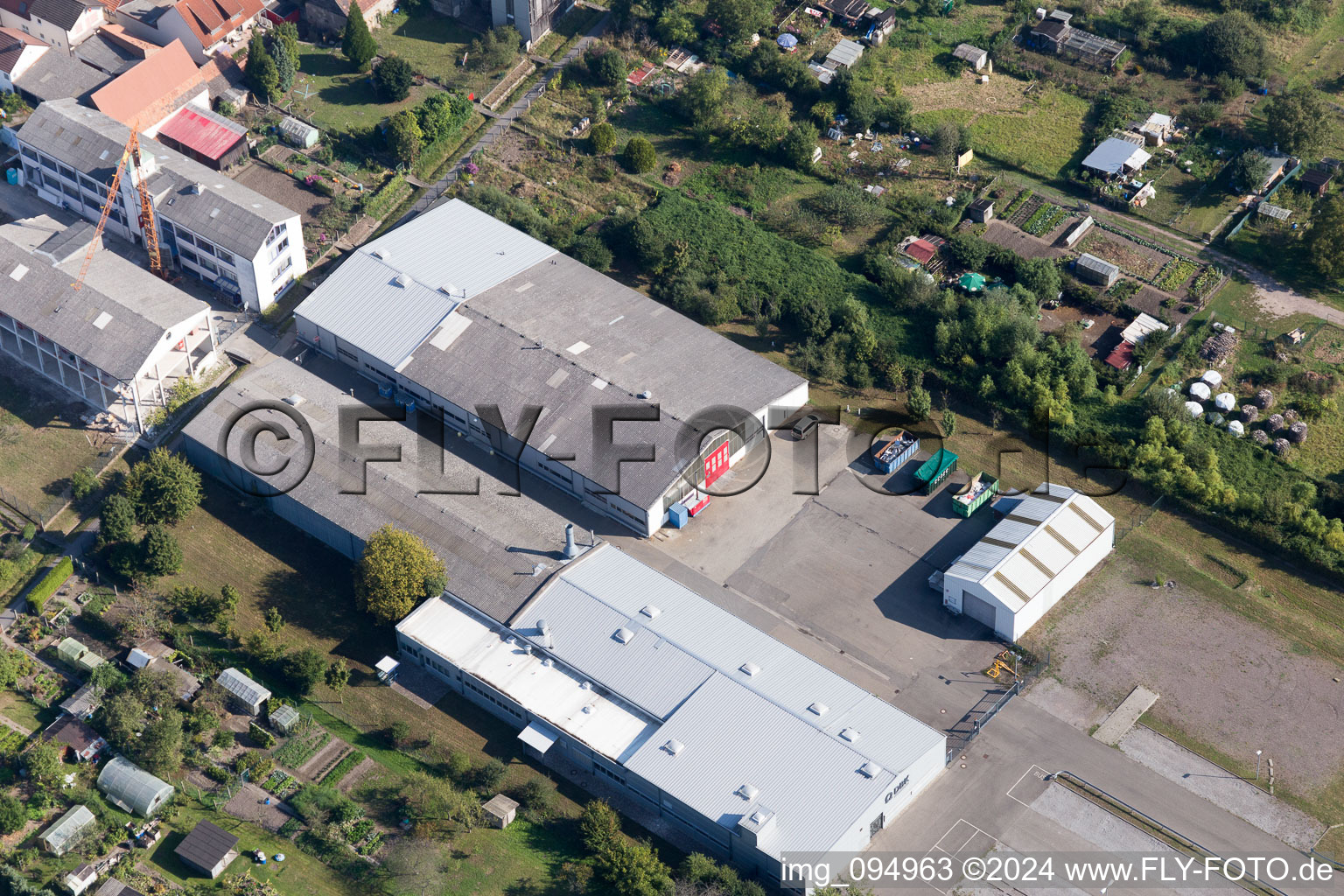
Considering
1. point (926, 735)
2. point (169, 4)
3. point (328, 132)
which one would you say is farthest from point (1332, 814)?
point (169, 4)

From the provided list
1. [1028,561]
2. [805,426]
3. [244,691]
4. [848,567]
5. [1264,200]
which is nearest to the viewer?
[244,691]

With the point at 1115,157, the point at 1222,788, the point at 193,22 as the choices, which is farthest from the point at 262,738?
the point at 1115,157

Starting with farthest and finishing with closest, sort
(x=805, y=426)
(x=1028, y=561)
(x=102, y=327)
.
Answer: (x=805, y=426)
(x=102, y=327)
(x=1028, y=561)

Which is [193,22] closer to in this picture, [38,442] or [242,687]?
[38,442]

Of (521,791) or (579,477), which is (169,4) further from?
(521,791)

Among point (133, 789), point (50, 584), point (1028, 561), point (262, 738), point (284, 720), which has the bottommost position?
point (1028, 561)

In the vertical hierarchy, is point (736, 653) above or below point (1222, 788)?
above
